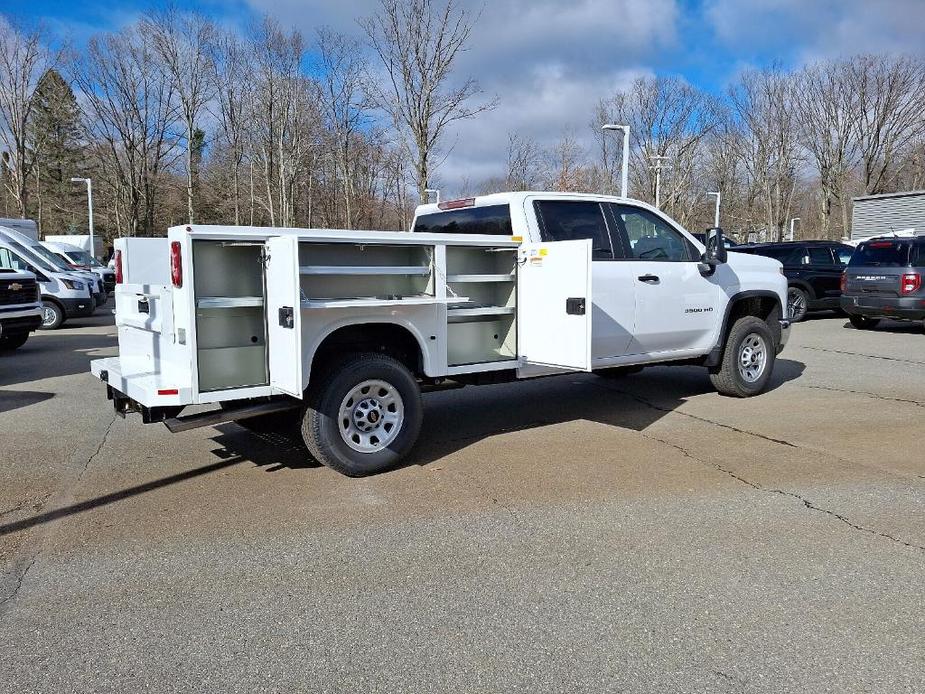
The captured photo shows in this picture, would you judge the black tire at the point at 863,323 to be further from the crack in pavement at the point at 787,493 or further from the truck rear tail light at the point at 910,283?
the crack in pavement at the point at 787,493

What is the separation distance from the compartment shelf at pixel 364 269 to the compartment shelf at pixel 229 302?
386 millimetres

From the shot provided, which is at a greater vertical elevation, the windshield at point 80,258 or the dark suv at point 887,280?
the windshield at point 80,258

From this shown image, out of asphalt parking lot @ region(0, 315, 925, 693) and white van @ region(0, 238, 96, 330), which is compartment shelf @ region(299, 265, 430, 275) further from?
white van @ region(0, 238, 96, 330)

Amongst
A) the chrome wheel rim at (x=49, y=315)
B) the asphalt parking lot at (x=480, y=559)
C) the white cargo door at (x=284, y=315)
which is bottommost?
the asphalt parking lot at (x=480, y=559)

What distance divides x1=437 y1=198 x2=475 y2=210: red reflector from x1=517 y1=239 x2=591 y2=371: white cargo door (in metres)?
1.13

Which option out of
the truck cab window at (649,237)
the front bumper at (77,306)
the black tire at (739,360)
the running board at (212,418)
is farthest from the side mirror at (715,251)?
the front bumper at (77,306)

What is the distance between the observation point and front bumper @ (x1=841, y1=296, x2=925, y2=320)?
1402cm

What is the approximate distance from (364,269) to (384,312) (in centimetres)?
34

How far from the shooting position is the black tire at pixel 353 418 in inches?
214

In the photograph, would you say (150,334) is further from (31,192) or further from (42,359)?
(31,192)

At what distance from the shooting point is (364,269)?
5543 millimetres

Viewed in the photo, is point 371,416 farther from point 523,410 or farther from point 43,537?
point 523,410

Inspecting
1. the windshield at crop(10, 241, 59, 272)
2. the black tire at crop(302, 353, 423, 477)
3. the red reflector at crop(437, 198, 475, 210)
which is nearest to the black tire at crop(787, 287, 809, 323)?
the red reflector at crop(437, 198, 475, 210)

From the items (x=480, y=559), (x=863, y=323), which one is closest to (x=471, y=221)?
(x=480, y=559)
